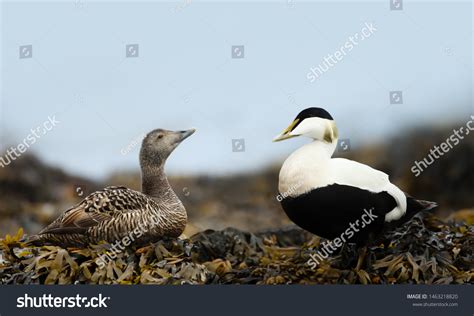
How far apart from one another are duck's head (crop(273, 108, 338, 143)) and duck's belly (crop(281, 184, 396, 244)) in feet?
1.15

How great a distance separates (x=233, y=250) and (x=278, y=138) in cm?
113

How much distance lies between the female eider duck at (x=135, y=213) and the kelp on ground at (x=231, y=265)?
0.08 m

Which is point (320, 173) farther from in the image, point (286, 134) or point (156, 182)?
point (156, 182)

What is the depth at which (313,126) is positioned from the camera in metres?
4.47

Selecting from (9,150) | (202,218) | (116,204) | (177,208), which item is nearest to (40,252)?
(116,204)

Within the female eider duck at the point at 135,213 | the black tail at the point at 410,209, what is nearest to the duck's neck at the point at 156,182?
the female eider duck at the point at 135,213

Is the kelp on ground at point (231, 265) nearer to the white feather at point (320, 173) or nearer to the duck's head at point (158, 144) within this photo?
the white feather at point (320, 173)

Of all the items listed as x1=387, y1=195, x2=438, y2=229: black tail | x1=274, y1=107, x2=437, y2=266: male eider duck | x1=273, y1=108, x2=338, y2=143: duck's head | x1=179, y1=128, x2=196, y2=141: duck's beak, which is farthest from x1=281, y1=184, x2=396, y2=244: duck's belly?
x1=179, y1=128, x2=196, y2=141: duck's beak

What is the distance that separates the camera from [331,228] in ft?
14.7

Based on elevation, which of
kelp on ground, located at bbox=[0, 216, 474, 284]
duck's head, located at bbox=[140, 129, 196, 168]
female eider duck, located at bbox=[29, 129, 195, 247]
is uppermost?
duck's head, located at bbox=[140, 129, 196, 168]

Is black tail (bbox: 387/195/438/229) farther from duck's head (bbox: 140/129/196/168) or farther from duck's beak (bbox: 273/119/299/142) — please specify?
duck's head (bbox: 140/129/196/168)

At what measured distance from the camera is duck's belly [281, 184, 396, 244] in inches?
172

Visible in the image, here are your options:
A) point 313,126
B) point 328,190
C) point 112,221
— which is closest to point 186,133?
point 112,221

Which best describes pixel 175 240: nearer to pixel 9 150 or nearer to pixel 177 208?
pixel 177 208
